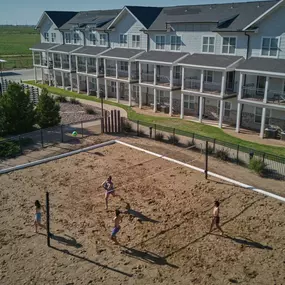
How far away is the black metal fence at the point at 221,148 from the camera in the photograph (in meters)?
21.3

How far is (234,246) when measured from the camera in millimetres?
14195

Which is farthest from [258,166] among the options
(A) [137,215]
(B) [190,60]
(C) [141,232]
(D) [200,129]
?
(B) [190,60]

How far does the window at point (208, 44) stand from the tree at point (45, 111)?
48.9 ft

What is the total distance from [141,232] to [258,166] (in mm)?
9324

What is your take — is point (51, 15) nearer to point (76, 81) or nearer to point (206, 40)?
point (76, 81)

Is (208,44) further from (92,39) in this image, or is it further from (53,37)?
(53,37)

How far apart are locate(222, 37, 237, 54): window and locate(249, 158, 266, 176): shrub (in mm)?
13420

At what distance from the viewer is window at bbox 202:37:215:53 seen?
32.9m

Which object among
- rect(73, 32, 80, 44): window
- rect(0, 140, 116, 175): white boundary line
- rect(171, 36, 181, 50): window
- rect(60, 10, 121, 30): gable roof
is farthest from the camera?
rect(73, 32, 80, 44): window

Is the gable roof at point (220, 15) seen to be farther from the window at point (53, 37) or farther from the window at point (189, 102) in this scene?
the window at point (53, 37)

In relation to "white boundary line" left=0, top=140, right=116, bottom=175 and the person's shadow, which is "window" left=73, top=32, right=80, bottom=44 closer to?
"white boundary line" left=0, top=140, right=116, bottom=175

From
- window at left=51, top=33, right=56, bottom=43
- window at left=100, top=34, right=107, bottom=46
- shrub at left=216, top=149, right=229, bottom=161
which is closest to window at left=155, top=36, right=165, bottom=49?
window at left=100, top=34, right=107, bottom=46

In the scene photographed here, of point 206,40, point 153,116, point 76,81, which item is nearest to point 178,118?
point 153,116

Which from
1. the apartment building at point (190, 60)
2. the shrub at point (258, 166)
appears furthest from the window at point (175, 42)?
the shrub at point (258, 166)
